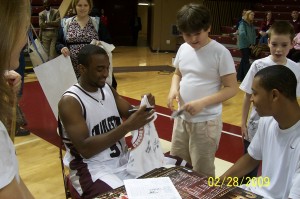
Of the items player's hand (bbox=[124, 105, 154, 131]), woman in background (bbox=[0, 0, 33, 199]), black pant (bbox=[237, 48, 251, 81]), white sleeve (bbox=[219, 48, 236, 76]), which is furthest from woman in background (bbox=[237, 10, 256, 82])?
woman in background (bbox=[0, 0, 33, 199])

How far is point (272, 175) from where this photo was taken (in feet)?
5.43

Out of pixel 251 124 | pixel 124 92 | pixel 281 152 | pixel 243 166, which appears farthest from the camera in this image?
pixel 124 92

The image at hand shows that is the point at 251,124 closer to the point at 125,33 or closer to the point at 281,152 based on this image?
the point at 281,152

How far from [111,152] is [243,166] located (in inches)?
29.9

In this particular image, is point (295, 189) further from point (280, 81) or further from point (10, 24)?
point (10, 24)

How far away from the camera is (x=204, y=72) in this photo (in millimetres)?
2191

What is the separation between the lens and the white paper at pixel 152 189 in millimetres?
1296

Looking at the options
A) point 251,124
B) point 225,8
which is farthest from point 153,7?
point 251,124

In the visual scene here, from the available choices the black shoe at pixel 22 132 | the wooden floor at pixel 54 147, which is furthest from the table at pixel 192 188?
the black shoe at pixel 22 132

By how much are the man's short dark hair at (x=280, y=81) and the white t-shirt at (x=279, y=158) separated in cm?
15

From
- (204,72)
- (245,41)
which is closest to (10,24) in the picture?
(204,72)

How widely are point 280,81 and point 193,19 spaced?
65 cm

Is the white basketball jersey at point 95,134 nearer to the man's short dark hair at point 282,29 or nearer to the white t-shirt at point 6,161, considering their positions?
the white t-shirt at point 6,161

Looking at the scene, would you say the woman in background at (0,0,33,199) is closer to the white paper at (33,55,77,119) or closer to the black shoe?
the white paper at (33,55,77,119)
